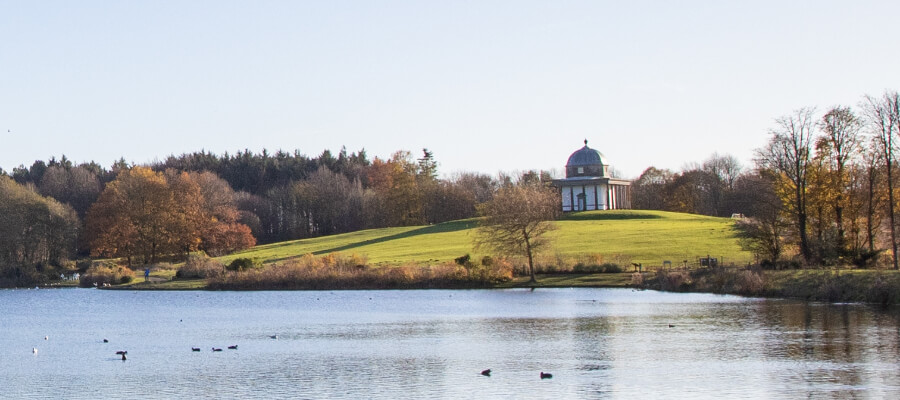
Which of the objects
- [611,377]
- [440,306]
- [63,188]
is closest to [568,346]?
[611,377]

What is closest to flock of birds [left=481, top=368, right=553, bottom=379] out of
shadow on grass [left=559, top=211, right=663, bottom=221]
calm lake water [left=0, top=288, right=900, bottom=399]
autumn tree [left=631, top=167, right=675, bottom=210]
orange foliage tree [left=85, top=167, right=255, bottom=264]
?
calm lake water [left=0, top=288, right=900, bottom=399]

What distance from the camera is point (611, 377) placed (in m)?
33.1

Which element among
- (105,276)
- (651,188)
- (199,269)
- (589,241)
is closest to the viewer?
(199,269)

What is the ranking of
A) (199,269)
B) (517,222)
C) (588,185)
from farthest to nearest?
1. (588,185)
2. (199,269)
3. (517,222)

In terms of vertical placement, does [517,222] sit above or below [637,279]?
above

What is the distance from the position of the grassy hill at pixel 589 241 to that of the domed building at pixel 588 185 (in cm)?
759

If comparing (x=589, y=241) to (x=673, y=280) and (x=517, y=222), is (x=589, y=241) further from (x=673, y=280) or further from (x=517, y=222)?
(x=673, y=280)

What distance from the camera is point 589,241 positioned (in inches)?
3989

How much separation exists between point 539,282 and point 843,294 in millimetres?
25346

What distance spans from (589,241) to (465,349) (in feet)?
201

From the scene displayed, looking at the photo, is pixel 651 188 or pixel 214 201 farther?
pixel 651 188

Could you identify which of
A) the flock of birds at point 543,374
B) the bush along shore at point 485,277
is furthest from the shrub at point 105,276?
the flock of birds at point 543,374

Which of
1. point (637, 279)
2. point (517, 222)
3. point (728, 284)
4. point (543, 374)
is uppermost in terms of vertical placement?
point (517, 222)

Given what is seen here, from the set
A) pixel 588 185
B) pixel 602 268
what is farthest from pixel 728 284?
pixel 588 185
